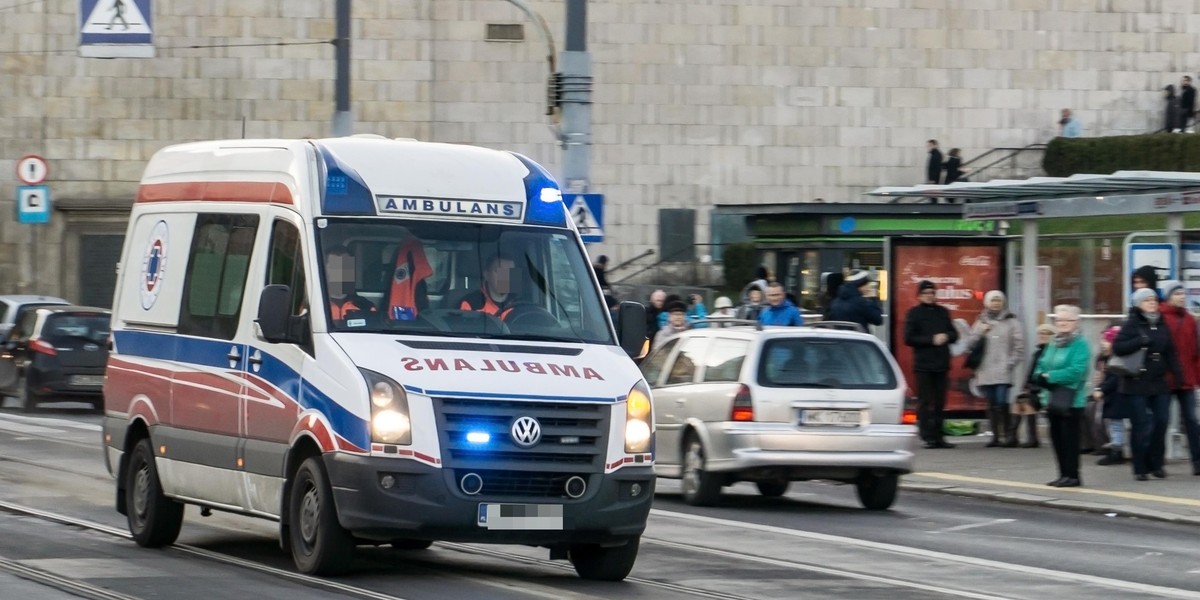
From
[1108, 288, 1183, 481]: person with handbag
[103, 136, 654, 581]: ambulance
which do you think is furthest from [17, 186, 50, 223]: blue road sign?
[103, 136, 654, 581]: ambulance

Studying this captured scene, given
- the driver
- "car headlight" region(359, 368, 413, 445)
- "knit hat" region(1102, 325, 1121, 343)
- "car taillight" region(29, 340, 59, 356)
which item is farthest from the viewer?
"car taillight" region(29, 340, 59, 356)

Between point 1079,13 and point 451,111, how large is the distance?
533 inches

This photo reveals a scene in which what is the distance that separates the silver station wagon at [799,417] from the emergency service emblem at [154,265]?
4.76 meters

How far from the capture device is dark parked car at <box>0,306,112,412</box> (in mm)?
27359

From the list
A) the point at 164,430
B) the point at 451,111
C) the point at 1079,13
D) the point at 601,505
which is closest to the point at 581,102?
the point at 164,430

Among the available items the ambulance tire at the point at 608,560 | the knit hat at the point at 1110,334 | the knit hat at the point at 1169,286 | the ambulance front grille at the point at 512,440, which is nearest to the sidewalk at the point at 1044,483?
the knit hat at the point at 1110,334

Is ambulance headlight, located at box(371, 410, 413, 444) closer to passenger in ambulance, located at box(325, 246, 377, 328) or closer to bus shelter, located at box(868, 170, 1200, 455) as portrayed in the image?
passenger in ambulance, located at box(325, 246, 377, 328)

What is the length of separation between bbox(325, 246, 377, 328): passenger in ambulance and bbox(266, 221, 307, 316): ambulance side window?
0.16 metres

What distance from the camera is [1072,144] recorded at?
40.8 metres

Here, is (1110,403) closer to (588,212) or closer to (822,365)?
(822,365)

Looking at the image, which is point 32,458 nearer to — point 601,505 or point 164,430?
point 164,430

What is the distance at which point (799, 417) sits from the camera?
15.7 metres

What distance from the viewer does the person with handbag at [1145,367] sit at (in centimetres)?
1733

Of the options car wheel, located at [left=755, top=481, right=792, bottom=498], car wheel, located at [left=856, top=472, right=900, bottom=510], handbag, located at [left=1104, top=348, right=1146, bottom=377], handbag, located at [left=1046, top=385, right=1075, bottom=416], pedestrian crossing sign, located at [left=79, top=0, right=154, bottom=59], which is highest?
pedestrian crossing sign, located at [left=79, top=0, right=154, bottom=59]
